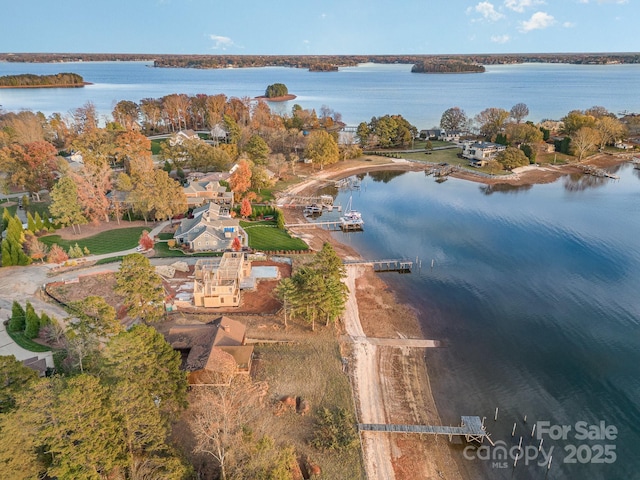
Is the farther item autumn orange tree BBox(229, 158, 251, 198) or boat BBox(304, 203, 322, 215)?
boat BBox(304, 203, 322, 215)

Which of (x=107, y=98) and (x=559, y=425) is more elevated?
(x=107, y=98)

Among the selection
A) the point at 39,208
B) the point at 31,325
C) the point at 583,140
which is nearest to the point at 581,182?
the point at 583,140

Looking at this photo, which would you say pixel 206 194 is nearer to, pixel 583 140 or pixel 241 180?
pixel 241 180

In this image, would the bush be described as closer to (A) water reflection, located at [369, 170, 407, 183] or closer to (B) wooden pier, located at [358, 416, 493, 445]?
(B) wooden pier, located at [358, 416, 493, 445]

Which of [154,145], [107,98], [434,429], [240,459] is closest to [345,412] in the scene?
[434,429]

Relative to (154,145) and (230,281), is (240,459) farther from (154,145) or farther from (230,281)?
(154,145)

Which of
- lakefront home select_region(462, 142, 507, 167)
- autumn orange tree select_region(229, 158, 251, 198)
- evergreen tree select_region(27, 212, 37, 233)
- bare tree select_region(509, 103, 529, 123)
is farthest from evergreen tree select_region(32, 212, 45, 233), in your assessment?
bare tree select_region(509, 103, 529, 123)
